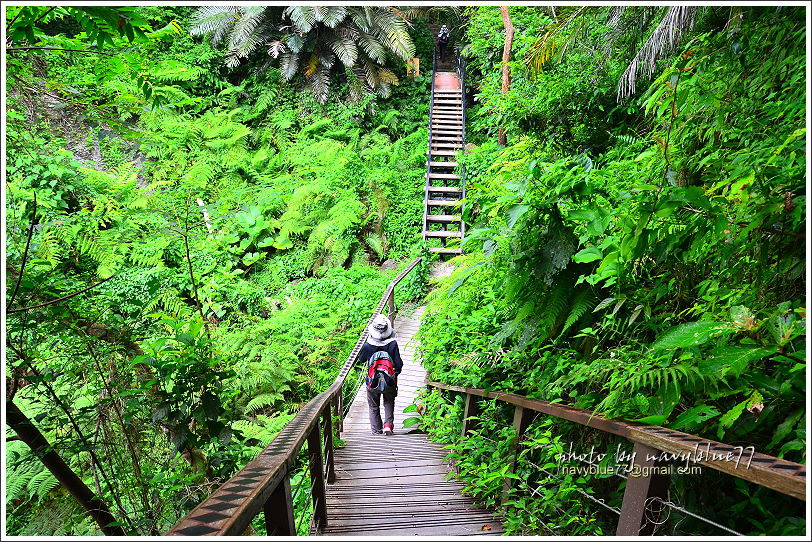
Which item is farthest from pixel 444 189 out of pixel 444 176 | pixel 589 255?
pixel 589 255

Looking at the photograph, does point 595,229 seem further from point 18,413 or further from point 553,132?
point 553,132

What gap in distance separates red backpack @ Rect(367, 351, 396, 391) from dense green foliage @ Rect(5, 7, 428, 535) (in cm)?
136

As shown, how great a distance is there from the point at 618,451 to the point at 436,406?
3796 millimetres

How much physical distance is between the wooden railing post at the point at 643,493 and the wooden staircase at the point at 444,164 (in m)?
8.98

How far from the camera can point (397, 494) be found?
150 inches

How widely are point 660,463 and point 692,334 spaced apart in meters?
0.49

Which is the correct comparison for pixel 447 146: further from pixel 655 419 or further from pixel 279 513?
pixel 279 513

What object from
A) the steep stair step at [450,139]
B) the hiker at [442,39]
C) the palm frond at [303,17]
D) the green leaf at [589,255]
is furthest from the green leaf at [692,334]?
the hiker at [442,39]

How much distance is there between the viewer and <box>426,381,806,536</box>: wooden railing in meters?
1.25

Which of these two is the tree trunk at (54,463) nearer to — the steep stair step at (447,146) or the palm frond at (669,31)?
the palm frond at (669,31)

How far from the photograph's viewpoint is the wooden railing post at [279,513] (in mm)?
1764

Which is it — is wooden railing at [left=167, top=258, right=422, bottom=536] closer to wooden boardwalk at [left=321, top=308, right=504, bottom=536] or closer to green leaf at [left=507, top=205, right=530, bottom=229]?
wooden boardwalk at [left=321, top=308, right=504, bottom=536]

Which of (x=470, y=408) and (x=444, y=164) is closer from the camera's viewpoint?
(x=470, y=408)

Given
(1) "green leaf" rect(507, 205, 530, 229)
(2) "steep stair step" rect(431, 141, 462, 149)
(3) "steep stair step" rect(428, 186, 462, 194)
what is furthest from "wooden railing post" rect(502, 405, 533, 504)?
(2) "steep stair step" rect(431, 141, 462, 149)
